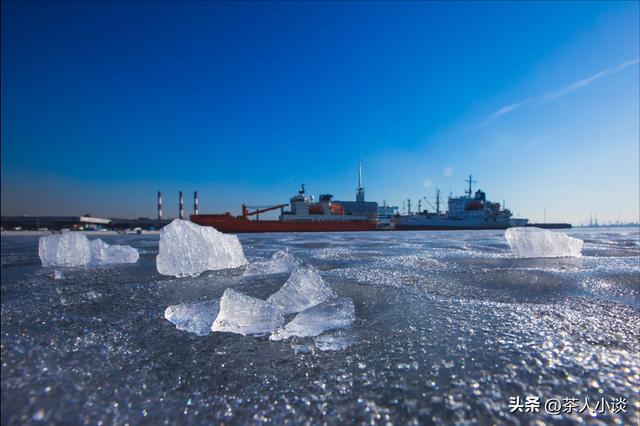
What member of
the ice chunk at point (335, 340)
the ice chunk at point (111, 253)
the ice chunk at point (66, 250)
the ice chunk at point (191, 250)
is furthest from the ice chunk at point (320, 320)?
the ice chunk at point (66, 250)

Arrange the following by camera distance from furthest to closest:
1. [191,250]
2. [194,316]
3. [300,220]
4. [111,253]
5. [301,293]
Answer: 1. [300,220]
2. [111,253]
3. [191,250]
4. [301,293]
5. [194,316]

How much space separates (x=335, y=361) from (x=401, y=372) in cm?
27

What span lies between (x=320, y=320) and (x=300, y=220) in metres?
37.2

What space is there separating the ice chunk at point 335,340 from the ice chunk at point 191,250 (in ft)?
9.33

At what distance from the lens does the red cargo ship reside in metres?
32.4

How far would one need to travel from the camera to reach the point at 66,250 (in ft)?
16.3

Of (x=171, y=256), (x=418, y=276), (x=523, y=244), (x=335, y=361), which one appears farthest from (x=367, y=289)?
(x=523, y=244)

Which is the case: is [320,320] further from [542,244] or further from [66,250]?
[542,244]

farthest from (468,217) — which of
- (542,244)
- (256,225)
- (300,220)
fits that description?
(542,244)

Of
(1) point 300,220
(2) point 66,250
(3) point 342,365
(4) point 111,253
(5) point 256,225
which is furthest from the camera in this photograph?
(1) point 300,220

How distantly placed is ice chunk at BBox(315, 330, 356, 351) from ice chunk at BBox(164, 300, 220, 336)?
65cm

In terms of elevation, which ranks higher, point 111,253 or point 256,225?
point 111,253

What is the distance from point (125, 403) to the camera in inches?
35.3

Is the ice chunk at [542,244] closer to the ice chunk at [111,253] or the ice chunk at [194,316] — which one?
the ice chunk at [194,316]
